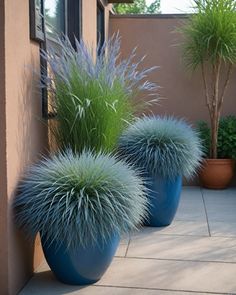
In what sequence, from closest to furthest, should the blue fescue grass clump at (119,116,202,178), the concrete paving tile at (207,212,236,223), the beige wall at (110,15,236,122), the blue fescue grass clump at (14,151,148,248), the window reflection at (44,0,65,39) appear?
the blue fescue grass clump at (14,151,148,248)
the window reflection at (44,0,65,39)
the blue fescue grass clump at (119,116,202,178)
the concrete paving tile at (207,212,236,223)
the beige wall at (110,15,236,122)

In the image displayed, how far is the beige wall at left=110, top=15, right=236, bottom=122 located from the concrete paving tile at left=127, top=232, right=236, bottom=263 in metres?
2.83

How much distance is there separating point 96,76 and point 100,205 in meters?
1.11

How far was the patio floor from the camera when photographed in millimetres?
2707

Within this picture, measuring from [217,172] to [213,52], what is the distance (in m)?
1.53

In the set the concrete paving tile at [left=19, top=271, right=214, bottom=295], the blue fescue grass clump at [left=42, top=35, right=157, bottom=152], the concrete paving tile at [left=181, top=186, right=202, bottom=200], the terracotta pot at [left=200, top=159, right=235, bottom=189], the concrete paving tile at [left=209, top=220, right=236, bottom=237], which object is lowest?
the concrete paving tile at [left=181, top=186, right=202, bottom=200]

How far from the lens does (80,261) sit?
2.64 metres

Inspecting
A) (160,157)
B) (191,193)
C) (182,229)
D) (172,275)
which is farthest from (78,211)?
(191,193)

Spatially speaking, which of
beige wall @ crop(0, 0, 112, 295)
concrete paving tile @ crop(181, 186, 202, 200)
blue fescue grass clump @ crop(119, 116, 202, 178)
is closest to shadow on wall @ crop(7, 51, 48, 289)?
beige wall @ crop(0, 0, 112, 295)

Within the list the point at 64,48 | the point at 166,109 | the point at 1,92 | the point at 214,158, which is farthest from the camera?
the point at 166,109

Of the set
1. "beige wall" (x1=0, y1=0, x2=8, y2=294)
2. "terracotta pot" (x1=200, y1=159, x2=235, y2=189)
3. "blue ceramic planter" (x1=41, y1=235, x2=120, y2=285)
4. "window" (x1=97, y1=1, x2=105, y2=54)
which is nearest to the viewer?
"beige wall" (x1=0, y1=0, x2=8, y2=294)

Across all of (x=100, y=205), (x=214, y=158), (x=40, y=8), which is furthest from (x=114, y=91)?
(x=214, y=158)

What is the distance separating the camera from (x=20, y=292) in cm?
266

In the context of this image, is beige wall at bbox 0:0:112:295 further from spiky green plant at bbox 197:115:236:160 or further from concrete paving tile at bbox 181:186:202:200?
spiky green plant at bbox 197:115:236:160

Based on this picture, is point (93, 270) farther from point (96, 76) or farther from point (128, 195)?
point (96, 76)
